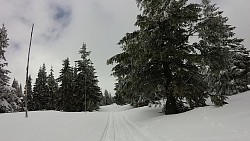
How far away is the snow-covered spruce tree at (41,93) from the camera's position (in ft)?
176

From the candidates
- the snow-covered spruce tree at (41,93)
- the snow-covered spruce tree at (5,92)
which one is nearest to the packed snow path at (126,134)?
the snow-covered spruce tree at (5,92)

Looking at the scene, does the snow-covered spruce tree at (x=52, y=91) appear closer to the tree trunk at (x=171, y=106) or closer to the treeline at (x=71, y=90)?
the treeline at (x=71, y=90)

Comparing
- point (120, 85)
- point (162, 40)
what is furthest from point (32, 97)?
Result: point (162, 40)

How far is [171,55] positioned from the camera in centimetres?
1594

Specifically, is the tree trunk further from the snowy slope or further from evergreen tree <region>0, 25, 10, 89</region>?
evergreen tree <region>0, 25, 10, 89</region>

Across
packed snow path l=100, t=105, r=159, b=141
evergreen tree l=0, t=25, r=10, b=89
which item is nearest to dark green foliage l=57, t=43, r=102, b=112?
evergreen tree l=0, t=25, r=10, b=89

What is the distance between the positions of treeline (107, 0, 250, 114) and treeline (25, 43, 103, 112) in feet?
90.3

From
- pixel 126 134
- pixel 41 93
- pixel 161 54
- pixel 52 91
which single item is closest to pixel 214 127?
pixel 126 134

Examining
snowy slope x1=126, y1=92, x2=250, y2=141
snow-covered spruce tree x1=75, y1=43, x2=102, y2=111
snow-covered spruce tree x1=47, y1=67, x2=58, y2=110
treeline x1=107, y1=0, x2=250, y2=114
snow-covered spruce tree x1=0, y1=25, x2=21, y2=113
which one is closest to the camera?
snowy slope x1=126, y1=92, x2=250, y2=141

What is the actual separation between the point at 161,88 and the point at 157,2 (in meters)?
6.81

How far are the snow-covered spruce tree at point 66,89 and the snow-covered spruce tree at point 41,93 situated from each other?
4063mm

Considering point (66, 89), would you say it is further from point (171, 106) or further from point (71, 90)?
point (171, 106)

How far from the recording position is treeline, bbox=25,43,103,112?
4788cm

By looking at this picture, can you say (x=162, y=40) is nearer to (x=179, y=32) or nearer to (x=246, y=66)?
(x=179, y=32)
